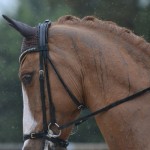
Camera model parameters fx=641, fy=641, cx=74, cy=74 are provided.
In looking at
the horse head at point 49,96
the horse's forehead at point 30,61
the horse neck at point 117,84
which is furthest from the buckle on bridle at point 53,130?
the horse's forehead at point 30,61

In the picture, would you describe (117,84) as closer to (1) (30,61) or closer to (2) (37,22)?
(1) (30,61)

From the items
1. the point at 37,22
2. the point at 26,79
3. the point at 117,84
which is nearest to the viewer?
the point at 117,84

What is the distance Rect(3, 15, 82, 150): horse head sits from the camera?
509cm

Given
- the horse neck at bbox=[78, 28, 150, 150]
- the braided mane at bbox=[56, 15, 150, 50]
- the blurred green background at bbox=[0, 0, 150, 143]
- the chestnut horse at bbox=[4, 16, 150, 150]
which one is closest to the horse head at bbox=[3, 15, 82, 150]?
the chestnut horse at bbox=[4, 16, 150, 150]

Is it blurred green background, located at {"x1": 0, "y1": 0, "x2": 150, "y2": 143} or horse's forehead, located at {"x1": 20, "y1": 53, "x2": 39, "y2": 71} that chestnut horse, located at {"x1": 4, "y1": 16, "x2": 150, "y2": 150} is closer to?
horse's forehead, located at {"x1": 20, "y1": 53, "x2": 39, "y2": 71}

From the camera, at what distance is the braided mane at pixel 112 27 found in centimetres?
509

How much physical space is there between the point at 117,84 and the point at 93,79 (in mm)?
197

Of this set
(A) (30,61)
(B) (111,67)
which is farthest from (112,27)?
(A) (30,61)

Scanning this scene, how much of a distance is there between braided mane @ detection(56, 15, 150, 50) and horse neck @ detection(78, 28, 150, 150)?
0.13ft

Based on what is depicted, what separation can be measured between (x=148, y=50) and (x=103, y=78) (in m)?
0.42

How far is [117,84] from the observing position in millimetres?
5023

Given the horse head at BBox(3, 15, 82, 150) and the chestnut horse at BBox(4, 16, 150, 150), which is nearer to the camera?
the chestnut horse at BBox(4, 16, 150, 150)

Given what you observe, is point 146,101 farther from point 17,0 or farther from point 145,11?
point 17,0

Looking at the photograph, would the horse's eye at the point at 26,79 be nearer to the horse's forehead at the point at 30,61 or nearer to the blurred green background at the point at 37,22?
the horse's forehead at the point at 30,61
